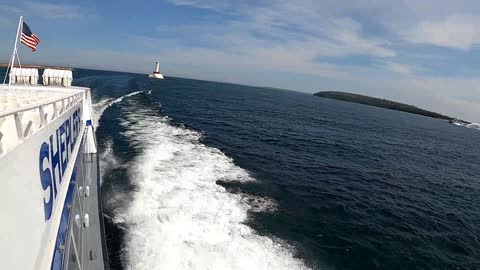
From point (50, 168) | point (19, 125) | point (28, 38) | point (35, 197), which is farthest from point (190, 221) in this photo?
point (28, 38)

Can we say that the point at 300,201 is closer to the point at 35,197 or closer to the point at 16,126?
the point at 35,197

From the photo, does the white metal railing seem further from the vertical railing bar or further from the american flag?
the american flag

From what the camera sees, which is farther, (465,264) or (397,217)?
(397,217)

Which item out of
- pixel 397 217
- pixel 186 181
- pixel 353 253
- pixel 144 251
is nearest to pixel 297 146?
pixel 397 217

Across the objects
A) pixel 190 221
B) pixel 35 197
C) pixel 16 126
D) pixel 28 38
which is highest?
pixel 28 38

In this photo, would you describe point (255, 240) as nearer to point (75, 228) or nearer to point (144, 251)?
point (144, 251)

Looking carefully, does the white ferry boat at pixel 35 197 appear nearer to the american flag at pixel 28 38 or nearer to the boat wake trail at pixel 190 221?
the boat wake trail at pixel 190 221
